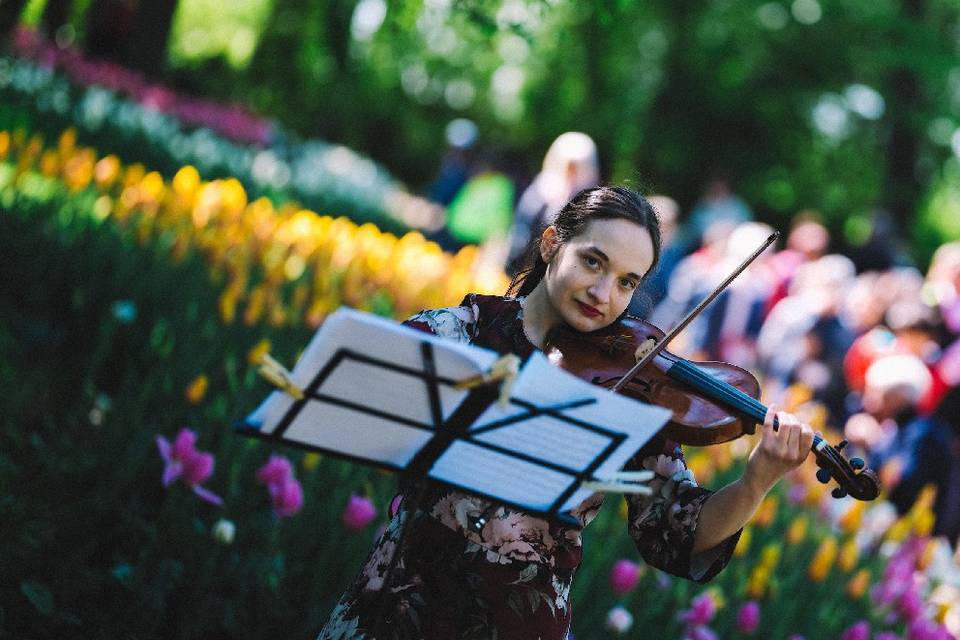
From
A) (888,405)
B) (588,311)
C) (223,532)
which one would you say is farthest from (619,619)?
(888,405)

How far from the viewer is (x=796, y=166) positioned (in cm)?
1986

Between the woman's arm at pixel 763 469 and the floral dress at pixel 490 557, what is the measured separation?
0.21ft

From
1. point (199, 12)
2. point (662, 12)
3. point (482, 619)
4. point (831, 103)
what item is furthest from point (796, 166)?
point (482, 619)

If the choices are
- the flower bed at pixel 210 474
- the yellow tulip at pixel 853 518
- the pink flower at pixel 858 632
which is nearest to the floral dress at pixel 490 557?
the flower bed at pixel 210 474

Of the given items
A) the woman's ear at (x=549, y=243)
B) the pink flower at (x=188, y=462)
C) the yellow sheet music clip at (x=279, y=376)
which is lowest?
the pink flower at (x=188, y=462)

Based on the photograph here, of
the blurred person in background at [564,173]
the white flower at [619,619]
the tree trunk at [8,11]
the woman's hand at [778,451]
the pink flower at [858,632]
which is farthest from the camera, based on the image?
the blurred person in background at [564,173]

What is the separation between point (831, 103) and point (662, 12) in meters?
3.58

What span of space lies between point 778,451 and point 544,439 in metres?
0.51

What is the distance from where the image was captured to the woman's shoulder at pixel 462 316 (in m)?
2.43

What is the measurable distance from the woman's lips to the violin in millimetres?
101

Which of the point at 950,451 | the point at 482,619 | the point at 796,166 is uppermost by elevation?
the point at 482,619

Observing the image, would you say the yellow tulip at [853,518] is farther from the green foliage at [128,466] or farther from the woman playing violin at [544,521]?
the woman playing violin at [544,521]

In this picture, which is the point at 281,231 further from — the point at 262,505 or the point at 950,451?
the point at 950,451

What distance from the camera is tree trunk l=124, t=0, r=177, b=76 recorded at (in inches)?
453
